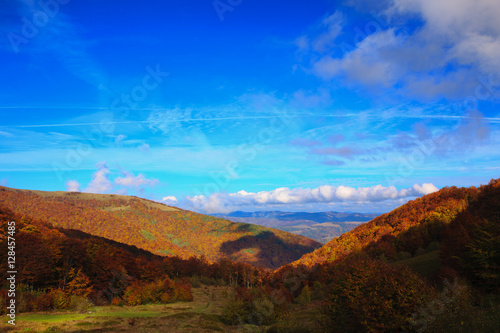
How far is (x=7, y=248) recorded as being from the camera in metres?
49.0

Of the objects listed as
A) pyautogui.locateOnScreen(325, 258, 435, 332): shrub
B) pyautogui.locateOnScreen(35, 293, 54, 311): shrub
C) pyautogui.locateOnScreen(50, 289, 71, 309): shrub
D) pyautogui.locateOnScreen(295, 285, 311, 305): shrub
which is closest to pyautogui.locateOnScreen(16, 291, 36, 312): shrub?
pyautogui.locateOnScreen(35, 293, 54, 311): shrub

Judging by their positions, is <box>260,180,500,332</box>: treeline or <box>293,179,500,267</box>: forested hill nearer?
<box>260,180,500,332</box>: treeline

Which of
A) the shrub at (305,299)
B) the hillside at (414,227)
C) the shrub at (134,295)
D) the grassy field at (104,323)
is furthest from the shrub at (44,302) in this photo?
the hillside at (414,227)

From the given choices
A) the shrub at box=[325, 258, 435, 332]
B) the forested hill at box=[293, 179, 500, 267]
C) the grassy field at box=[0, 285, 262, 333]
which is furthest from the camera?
the forested hill at box=[293, 179, 500, 267]

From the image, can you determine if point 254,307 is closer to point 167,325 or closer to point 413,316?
point 167,325

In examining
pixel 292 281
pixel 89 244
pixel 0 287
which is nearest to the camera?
pixel 0 287

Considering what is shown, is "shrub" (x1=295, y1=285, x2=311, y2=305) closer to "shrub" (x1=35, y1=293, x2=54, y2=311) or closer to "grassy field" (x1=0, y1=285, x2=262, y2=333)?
"grassy field" (x1=0, y1=285, x2=262, y2=333)

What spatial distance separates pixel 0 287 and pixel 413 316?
59.8m

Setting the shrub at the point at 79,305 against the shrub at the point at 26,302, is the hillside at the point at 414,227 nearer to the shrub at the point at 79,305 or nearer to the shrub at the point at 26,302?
the shrub at the point at 79,305

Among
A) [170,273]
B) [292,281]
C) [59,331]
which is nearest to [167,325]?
[59,331]

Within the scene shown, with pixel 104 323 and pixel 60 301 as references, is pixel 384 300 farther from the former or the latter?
pixel 60 301

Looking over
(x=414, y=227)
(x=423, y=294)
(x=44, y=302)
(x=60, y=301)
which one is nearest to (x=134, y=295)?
(x=60, y=301)

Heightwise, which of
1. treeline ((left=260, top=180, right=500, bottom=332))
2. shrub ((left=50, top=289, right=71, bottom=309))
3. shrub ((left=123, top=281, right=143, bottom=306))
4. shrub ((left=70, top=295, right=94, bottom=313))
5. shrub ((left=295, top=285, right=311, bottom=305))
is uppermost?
treeline ((left=260, top=180, right=500, bottom=332))

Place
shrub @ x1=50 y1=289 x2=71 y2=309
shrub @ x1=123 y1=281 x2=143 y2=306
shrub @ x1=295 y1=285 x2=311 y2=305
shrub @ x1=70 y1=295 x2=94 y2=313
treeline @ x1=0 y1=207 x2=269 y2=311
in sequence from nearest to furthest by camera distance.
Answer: shrub @ x1=50 y1=289 x2=71 y2=309
shrub @ x1=70 y1=295 x2=94 y2=313
treeline @ x1=0 y1=207 x2=269 y2=311
shrub @ x1=123 y1=281 x2=143 y2=306
shrub @ x1=295 y1=285 x2=311 y2=305
